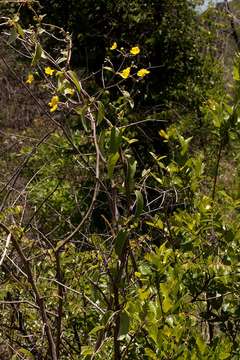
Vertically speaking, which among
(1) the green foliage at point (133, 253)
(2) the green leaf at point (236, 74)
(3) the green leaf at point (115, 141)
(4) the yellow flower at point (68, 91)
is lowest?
(1) the green foliage at point (133, 253)

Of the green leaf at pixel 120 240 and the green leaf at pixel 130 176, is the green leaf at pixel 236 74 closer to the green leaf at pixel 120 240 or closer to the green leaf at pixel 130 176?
the green leaf at pixel 130 176

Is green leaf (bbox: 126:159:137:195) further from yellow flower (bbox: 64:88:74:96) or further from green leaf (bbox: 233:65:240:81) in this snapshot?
green leaf (bbox: 233:65:240:81)

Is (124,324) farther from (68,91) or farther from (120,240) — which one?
(68,91)

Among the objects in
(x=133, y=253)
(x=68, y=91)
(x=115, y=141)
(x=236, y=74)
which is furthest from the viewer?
(x=133, y=253)

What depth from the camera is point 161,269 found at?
4.93 ft

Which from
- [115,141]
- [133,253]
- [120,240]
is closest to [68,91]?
[115,141]

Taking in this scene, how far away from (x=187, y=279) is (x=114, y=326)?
330mm

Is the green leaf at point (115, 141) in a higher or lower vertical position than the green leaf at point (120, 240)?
higher

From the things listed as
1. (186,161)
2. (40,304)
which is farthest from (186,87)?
(40,304)

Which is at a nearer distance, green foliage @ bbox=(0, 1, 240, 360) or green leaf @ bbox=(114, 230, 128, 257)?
green leaf @ bbox=(114, 230, 128, 257)

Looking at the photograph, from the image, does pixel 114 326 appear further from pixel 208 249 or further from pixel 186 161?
pixel 186 161

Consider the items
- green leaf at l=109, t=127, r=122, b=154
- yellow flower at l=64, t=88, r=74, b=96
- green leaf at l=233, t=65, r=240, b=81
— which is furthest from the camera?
green leaf at l=233, t=65, r=240, b=81

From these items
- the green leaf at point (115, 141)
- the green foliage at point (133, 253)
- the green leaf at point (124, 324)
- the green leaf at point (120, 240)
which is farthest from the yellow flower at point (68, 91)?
the green leaf at point (124, 324)

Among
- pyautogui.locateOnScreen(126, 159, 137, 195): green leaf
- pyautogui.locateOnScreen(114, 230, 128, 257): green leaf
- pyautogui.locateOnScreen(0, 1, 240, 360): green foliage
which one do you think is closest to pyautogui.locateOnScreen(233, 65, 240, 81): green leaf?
pyautogui.locateOnScreen(0, 1, 240, 360): green foliage
